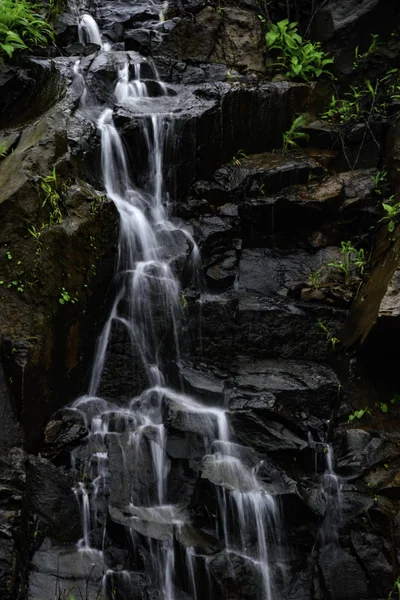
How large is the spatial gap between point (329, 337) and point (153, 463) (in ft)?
10.5

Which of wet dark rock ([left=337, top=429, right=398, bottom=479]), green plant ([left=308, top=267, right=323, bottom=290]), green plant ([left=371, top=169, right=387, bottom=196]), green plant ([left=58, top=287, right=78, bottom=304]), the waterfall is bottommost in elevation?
the waterfall

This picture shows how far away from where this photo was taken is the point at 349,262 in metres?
8.59

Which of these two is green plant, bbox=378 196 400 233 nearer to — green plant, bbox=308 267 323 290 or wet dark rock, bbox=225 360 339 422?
green plant, bbox=308 267 323 290

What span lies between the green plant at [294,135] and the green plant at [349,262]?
2.29 m

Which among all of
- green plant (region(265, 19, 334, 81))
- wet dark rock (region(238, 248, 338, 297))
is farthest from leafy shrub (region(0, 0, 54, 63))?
wet dark rock (region(238, 248, 338, 297))

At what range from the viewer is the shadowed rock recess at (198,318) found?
5523 millimetres

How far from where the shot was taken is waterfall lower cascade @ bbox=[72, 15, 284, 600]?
5375mm

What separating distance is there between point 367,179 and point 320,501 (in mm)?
5532

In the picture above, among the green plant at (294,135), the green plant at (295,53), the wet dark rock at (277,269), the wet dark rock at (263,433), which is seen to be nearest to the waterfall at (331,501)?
the wet dark rock at (263,433)

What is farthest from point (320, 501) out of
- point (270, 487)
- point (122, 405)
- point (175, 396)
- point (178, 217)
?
point (178, 217)

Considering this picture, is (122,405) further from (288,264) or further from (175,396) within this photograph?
(288,264)

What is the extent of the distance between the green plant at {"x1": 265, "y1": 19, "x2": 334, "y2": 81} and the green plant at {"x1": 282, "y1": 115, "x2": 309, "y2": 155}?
44.0 inches

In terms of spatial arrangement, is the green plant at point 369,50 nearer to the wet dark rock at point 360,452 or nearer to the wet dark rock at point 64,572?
the wet dark rock at point 360,452

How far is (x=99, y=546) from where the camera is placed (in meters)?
5.52
